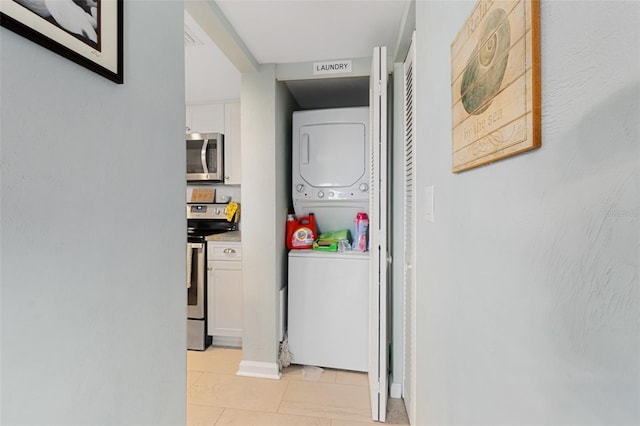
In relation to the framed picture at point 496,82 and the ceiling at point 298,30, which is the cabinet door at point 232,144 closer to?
the ceiling at point 298,30

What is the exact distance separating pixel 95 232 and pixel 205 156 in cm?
233

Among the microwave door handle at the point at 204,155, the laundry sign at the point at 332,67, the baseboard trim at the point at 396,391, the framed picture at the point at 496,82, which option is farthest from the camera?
the microwave door handle at the point at 204,155

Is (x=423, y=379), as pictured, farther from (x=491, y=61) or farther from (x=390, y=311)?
(x=491, y=61)

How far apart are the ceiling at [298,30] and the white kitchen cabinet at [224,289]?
1537 mm

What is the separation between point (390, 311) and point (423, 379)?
2.91 ft

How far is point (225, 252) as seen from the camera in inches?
103

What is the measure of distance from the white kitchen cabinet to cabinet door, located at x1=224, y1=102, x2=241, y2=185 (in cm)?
75

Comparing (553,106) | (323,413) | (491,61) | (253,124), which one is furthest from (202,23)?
(323,413)

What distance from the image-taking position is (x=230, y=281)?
2.60 meters

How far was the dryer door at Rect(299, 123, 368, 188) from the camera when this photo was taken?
7.46ft

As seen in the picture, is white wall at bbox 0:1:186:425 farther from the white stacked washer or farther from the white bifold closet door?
the white stacked washer

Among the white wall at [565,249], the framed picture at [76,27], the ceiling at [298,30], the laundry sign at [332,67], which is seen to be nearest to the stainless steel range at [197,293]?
the ceiling at [298,30]

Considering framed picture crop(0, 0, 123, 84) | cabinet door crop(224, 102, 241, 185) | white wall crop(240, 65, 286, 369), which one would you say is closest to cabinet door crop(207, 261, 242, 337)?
white wall crop(240, 65, 286, 369)

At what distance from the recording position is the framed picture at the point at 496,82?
44 centimetres
